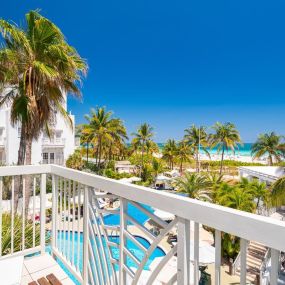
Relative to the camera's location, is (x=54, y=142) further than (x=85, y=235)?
Yes

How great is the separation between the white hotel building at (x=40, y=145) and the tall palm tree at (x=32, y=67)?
9895mm

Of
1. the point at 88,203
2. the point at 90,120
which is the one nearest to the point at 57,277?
the point at 88,203

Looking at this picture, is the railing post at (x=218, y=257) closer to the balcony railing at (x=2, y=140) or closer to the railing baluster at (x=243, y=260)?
the railing baluster at (x=243, y=260)

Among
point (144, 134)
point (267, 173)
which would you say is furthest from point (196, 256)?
point (144, 134)

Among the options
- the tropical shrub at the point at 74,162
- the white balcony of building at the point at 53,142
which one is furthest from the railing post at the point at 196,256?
the white balcony of building at the point at 53,142

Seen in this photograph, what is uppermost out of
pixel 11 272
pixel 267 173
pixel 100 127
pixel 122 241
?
pixel 100 127

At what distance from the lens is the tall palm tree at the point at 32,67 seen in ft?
35.7

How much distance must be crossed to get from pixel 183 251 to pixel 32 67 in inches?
458

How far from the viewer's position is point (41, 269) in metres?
2.86

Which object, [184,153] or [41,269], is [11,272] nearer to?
[41,269]

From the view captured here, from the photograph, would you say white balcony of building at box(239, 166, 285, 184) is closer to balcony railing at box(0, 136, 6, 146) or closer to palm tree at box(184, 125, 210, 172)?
palm tree at box(184, 125, 210, 172)

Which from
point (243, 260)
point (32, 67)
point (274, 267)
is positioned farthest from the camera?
point (32, 67)

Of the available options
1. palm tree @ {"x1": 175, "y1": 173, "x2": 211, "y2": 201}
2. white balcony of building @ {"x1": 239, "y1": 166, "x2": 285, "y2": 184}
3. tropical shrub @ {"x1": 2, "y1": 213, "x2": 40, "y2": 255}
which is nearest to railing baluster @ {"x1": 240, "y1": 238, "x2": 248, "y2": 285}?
tropical shrub @ {"x1": 2, "y1": 213, "x2": 40, "y2": 255}

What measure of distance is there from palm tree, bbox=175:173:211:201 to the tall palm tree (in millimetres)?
10730
